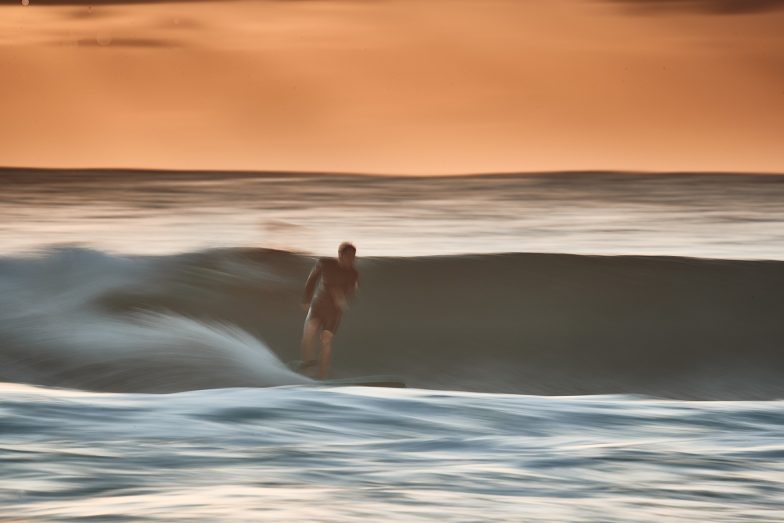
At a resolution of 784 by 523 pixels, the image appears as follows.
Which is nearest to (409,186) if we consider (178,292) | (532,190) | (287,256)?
(532,190)

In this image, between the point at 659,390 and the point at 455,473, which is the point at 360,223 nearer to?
the point at 659,390

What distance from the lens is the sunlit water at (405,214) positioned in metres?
25.7

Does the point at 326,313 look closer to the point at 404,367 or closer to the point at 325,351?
the point at 325,351

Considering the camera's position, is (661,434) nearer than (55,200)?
Yes

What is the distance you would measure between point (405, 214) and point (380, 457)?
89.4 ft

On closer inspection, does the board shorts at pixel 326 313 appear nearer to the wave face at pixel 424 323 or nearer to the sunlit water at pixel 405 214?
the wave face at pixel 424 323

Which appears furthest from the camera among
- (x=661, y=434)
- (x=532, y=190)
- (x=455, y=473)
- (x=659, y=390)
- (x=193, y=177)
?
(x=193, y=177)

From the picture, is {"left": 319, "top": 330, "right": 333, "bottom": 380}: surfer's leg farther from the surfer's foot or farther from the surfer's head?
the surfer's head

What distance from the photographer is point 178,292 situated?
16812 mm

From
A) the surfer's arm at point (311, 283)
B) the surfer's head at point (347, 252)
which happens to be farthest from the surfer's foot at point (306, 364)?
the surfer's head at point (347, 252)

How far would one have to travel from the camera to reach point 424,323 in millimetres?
16969

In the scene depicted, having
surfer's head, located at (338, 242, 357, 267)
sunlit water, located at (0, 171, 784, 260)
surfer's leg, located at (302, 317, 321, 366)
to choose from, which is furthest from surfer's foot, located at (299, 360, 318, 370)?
sunlit water, located at (0, 171, 784, 260)

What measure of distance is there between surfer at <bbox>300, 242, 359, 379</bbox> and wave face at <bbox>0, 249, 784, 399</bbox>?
1.85ft

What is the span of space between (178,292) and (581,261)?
6301mm
